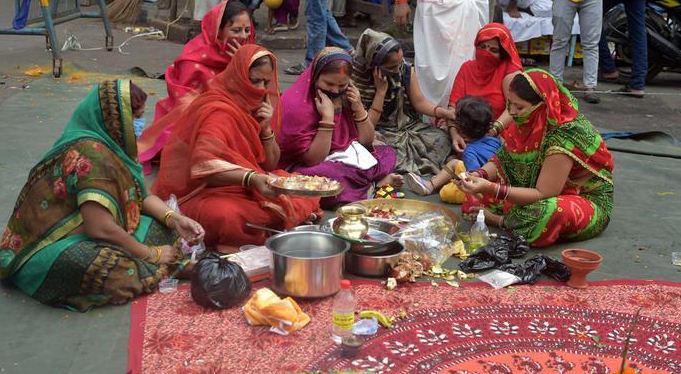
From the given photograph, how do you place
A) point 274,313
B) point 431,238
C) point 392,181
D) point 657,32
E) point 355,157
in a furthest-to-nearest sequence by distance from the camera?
1. point 657,32
2. point 392,181
3. point 355,157
4. point 431,238
5. point 274,313

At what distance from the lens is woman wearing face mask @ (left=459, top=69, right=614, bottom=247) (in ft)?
12.8

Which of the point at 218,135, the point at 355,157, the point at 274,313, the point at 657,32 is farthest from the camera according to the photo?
the point at 657,32

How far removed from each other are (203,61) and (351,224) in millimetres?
2057

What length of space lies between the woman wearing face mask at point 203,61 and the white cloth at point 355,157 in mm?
1029

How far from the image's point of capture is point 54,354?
2846 millimetres

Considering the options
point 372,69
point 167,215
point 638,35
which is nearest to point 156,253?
point 167,215

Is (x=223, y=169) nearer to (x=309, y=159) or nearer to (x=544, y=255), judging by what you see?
(x=309, y=159)

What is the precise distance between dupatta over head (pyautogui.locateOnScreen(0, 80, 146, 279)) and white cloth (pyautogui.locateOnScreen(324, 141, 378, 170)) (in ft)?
5.36

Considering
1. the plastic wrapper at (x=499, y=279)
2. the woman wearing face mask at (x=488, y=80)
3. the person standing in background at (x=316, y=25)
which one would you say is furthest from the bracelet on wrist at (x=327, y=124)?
the person standing in background at (x=316, y=25)

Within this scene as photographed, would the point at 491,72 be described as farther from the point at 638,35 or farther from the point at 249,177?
the point at 638,35

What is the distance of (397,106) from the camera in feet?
17.5

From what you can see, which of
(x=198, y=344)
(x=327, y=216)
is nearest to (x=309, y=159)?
(x=327, y=216)

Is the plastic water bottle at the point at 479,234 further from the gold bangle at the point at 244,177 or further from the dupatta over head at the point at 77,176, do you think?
the dupatta over head at the point at 77,176

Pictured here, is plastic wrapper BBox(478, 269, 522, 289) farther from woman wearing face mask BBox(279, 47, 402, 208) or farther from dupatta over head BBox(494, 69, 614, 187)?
woman wearing face mask BBox(279, 47, 402, 208)
